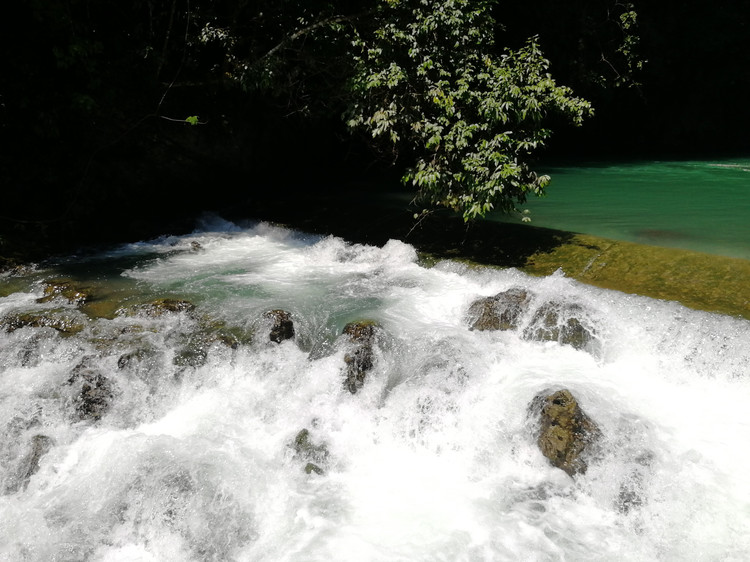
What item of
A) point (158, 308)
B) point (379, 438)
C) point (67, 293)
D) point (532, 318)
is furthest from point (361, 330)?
point (67, 293)

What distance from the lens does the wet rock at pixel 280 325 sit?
19.7 feet

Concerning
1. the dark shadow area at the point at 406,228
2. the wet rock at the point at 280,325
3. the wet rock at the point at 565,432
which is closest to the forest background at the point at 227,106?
the dark shadow area at the point at 406,228

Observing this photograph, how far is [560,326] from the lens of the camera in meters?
6.02

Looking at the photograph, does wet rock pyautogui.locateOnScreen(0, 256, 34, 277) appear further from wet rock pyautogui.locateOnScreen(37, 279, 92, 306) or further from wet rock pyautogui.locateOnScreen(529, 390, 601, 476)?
wet rock pyautogui.locateOnScreen(529, 390, 601, 476)

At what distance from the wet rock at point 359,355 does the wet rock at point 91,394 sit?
226cm

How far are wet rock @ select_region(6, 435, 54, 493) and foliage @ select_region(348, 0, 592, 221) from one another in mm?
5424

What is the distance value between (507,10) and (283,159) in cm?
792

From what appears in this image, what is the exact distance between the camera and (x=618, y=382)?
17.7 feet

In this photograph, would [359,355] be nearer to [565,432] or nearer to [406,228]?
[565,432]

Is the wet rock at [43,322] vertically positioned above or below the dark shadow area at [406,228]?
below

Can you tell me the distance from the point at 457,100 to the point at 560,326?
3666 mm

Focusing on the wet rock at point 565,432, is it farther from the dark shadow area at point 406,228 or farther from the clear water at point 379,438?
the dark shadow area at point 406,228

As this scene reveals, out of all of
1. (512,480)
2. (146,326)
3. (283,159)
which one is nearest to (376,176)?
(283,159)

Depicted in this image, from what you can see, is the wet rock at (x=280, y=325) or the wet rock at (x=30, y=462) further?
the wet rock at (x=280, y=325)
